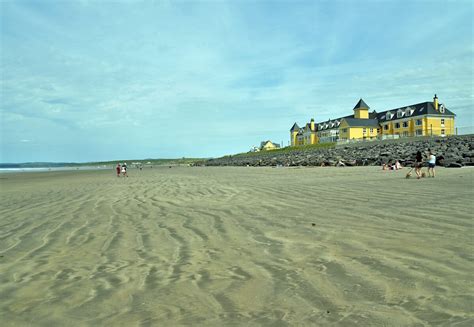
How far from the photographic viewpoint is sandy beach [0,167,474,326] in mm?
2693

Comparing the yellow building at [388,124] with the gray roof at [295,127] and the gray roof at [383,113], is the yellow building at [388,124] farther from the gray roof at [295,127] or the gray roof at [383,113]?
the gray roof at [295,127]

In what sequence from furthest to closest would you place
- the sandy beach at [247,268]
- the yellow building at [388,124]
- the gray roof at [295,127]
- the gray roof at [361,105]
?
the gray roof at [295,127]
the gray roof at [361,105]
the yellow building at [388,124]
the sandy beach at [247,268]

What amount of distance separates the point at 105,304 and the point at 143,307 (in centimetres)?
38

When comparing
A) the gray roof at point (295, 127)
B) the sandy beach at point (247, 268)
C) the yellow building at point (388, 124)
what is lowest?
the sandy beach at point (247, 268)

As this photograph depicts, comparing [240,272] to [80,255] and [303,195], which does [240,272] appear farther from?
[303,195]

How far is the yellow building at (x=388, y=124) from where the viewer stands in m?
63.1

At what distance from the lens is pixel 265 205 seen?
821 centimetres

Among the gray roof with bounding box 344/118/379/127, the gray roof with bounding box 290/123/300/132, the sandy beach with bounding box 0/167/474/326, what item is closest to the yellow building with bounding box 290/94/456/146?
the gray roof with bounding box 344/118/379/127

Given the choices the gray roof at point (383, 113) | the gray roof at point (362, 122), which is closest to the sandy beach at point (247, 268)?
the gray roof at point (383, 113)

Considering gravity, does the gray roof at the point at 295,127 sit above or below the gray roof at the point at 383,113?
above

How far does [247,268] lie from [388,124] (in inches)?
3153

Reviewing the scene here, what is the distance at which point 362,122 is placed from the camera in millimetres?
77812

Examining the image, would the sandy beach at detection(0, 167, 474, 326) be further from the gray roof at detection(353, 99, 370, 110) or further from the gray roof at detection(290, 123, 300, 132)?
the gray roof at detection(290, 123, 300, 132)

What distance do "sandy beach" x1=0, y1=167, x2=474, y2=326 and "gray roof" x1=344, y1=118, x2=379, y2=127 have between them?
73.1 m
